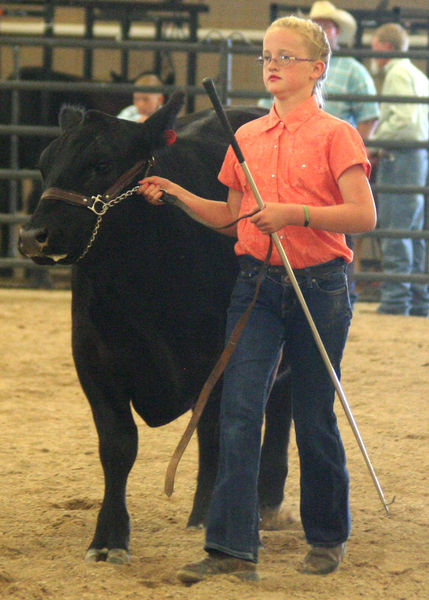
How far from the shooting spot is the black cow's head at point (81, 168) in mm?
2631

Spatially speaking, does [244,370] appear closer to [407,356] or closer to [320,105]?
[320,105]

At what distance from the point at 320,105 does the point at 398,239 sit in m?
5.37

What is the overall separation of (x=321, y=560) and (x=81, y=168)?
1228mm

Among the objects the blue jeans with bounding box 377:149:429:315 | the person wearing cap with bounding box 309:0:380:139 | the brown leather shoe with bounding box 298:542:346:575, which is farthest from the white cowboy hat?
the brown leather shoe with bounding box 298:542:346:575

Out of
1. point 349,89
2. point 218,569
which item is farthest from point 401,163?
point 218,569

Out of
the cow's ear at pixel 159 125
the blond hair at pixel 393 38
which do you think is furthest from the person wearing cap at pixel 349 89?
the cow's ear at pixel 159 125

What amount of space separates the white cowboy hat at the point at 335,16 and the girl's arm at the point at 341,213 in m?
5.22

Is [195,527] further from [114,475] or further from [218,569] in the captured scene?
[218,569]

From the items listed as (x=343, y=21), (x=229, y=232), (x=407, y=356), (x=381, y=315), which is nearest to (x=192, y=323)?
(x=229, y=232)

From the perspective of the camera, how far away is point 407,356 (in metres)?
6.04

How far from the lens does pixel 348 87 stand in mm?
7773

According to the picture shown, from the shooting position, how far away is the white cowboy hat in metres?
7.48

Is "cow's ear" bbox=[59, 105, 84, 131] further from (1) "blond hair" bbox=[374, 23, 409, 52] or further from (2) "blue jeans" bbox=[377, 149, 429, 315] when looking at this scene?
(1) "blond hair" bbox=[374, 23, 409, 52]

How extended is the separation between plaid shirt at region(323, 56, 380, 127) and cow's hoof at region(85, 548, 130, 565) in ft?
17.8
